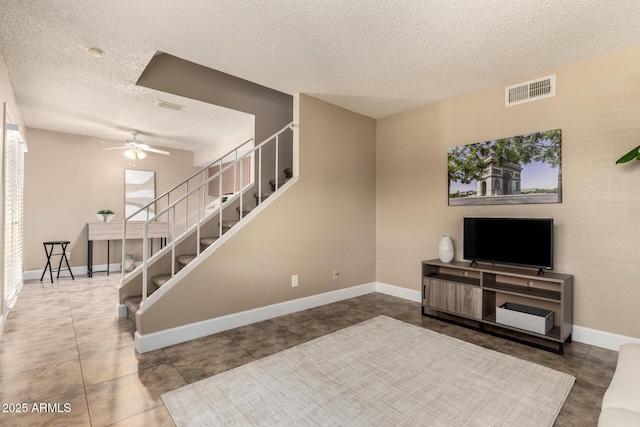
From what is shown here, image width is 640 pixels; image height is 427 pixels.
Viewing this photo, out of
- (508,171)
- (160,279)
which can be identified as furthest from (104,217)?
(508,171)

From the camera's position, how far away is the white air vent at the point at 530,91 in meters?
3.05

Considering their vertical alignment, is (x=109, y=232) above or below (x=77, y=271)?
above

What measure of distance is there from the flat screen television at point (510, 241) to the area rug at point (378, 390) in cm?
97

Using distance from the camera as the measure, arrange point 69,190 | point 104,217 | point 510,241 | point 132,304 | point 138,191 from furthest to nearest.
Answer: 1. point 138,191
2. point 104,217
3. point 69,190
4. point 132,304
5. point 510,241

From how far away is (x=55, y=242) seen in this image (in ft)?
17.5

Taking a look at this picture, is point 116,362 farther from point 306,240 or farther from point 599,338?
point 599,338

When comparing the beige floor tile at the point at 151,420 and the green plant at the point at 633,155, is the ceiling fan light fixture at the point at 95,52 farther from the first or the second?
the green plant at the point at 633,155

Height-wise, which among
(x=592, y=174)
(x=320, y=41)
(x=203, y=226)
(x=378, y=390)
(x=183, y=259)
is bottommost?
(x=378, y=390)

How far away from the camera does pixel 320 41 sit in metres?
2.58

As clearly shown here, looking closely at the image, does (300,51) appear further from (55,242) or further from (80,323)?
(55,242)

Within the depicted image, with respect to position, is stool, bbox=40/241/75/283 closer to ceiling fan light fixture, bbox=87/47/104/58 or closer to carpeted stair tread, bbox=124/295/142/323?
carpeted stair tread, bbox=124/295/142/323

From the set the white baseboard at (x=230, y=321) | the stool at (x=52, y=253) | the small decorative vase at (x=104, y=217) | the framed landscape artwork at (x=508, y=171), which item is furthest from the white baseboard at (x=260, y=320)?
the small decorative vase at (x=104, y=217)

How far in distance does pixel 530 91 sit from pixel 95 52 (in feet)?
13.9

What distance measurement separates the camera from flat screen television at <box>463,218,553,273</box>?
113 inches
